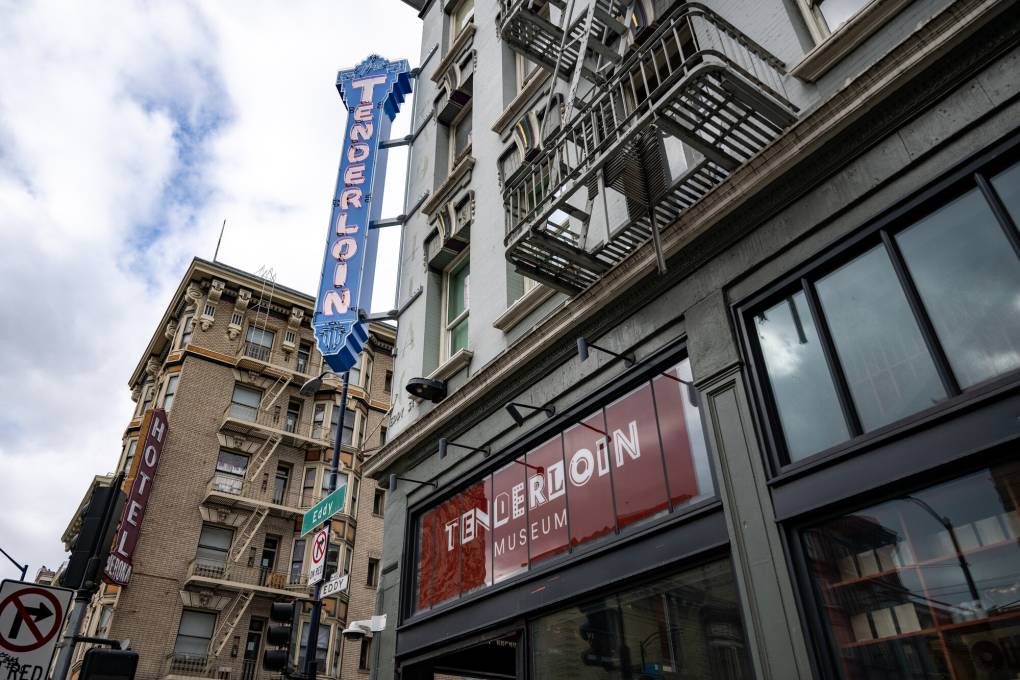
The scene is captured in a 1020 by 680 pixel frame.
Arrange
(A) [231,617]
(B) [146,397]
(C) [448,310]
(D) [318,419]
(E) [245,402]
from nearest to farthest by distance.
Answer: (C) [448,310]
(A) [231,617]
(E) [245,402]
(D) [318,419]
(B) [146,397]

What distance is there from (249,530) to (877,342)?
30376mm

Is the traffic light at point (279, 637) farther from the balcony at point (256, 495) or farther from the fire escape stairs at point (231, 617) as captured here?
the balcony at point (256, 495)

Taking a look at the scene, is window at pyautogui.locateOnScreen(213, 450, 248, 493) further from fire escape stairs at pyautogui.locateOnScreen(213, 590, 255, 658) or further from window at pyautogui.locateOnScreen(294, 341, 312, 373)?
window at pyautogui.locateOnScreen(294, 341, 312, 373)

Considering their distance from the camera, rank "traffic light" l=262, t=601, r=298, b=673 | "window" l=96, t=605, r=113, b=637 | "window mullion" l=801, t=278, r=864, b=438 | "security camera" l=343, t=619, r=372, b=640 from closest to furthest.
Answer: "window mullion" l=801, t=278, r=864, b=438 → "traffic light" l=262, t=601, r=298, b=673 → "security camera" l=343, t=619, r=372, b=640 → "window" l=96, t=605, r=113, b=637

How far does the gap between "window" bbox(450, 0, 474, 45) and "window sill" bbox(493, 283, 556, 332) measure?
10.2 metres

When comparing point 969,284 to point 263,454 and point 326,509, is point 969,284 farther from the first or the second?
point 263,454

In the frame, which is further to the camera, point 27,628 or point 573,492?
point 573,492

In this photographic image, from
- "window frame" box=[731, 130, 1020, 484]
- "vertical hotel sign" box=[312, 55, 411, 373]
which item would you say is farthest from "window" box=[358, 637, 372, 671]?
"window frame" box=[731, 130, 1020, 484]

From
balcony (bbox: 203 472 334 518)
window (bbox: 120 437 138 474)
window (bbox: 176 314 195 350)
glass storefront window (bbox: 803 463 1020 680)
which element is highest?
window (bbox: 176 314 195 350)

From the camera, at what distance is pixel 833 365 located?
6.40m

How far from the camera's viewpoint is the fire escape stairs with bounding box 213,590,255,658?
2827 centimetres

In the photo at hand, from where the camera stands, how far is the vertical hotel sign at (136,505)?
2652cm

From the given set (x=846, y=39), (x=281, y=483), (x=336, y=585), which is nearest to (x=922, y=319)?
(x=846, y=39)

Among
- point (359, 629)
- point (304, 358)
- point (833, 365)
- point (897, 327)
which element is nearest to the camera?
point (897, 327)
